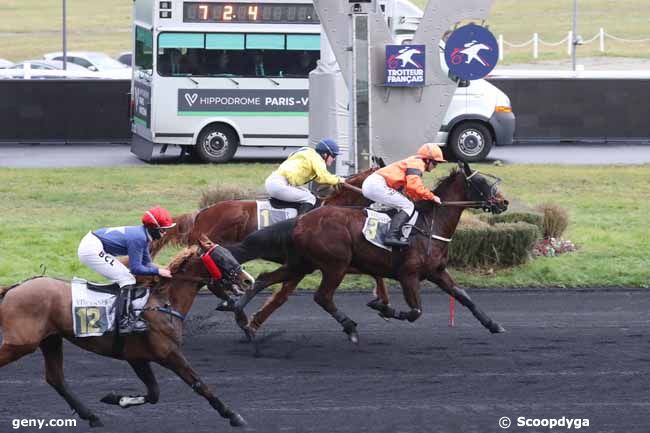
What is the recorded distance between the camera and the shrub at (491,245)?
49.4 ft

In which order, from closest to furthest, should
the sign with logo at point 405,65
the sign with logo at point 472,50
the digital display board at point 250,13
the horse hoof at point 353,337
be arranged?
the horse hoof at point 353,337 → the sign with logo at point 472,50 → the sign with logo at point 405,65 → the digital display board at point 250,13

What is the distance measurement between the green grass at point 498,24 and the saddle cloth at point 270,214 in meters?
31.6

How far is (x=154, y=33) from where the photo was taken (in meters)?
23.2

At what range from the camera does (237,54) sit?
23.7 meters

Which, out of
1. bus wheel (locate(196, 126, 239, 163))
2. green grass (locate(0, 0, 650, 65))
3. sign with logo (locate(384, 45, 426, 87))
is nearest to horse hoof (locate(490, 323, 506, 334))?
sign with logo (locate(384, 45, 426, 87))

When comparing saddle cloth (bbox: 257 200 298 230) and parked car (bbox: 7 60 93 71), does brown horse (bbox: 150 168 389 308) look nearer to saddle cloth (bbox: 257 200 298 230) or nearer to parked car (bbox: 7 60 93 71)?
saddle cloth (bbox: 257 200 298 230)

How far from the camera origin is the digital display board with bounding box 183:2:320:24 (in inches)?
914

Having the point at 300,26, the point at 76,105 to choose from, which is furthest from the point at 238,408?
the point at 76,105

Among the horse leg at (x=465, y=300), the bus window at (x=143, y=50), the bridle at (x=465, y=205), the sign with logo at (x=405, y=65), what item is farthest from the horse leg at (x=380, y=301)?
the bus window at (x=143, y=50)

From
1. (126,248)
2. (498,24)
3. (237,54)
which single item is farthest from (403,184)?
(498,24)

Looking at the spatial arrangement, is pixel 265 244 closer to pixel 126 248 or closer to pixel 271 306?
pixel 271 306

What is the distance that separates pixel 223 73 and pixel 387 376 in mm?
14112

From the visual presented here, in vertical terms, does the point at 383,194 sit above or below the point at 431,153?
below

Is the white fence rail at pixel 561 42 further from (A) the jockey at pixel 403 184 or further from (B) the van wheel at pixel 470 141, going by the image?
(A) the jockey at pixel 403 184
